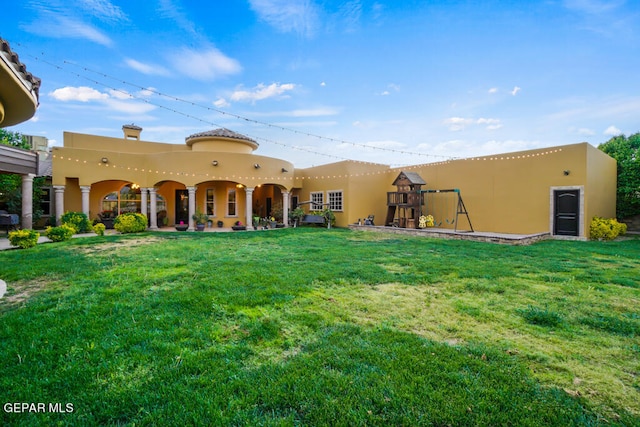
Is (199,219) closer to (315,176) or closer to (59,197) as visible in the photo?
(59,197)

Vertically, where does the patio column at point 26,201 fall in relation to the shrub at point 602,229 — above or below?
above

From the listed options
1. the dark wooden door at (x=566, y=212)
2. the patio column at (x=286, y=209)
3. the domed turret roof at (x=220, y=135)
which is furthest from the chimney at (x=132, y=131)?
the dark wooden door at (x=566, y=212)

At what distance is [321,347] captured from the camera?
2.44m

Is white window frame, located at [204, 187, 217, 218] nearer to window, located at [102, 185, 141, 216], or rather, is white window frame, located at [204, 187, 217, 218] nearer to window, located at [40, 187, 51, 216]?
window, located at [102, 185, 141, 216]

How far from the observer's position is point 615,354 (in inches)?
94.4

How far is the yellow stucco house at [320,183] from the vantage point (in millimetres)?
10234

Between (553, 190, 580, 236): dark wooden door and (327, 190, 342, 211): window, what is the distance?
29.0 feet

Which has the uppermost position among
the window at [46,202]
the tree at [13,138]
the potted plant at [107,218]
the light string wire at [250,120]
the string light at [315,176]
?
the tree at [13,138]

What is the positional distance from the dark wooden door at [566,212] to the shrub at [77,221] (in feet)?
60.5

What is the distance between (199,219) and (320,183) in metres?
6.65

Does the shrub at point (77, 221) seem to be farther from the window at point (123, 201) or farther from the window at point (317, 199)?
the window at point (317, 199)

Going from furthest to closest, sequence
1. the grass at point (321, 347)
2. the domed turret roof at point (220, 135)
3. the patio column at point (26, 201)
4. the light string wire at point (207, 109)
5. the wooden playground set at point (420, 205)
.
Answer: the domed turret roof at point (220, 135)
the wooden playground set at point (420, 205)
the patio column at point (26, 201)
the light string wire at point (207, 109)
the grass at point (321, 347)

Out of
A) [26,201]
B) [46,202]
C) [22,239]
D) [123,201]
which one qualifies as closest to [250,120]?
[22,239]

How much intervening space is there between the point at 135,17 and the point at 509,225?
14.3 metres
